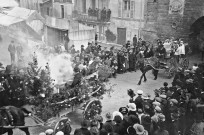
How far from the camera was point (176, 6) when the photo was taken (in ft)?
67.5

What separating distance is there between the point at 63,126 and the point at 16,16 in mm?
18203

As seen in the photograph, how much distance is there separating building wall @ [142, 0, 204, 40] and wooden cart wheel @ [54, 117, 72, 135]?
15024 millimetres

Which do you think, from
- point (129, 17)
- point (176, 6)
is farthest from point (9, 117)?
point (129, 17)

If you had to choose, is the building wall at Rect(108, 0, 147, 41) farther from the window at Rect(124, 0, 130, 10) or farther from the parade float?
the parade float

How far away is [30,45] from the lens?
19422 millimetres

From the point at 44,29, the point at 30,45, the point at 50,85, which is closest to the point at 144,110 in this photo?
the point at 50,85

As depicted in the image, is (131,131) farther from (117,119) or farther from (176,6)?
(176,6)

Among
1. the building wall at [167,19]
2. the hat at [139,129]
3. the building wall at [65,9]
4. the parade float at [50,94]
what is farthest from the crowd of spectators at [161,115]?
the building wall at [65,9]

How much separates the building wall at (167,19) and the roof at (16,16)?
10.3m

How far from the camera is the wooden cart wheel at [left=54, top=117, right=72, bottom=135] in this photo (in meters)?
8.24

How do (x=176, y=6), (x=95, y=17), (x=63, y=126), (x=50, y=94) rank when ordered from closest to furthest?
(x=63, y=126) < (x=50, y=94) < (x=176, y=6) < (x=95, y=17)

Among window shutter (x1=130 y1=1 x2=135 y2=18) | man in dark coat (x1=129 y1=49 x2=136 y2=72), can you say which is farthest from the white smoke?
window shutter (x1=130 y1=1 x2=135 y2=18)

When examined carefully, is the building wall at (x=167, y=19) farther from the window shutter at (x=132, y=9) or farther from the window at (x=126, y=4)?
the window at (x=126, y=4)

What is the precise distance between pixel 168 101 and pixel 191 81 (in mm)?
2073
